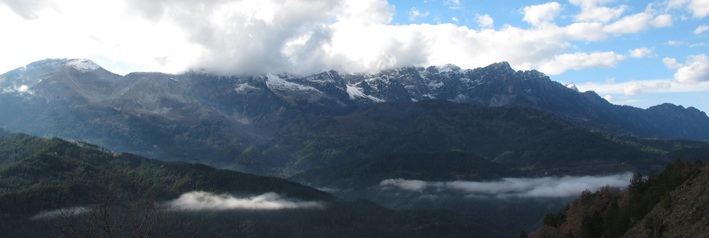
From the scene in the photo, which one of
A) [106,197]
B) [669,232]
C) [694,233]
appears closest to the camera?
[106,197]

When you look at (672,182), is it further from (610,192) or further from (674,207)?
(610,192)

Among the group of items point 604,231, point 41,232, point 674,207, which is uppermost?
point 674,207

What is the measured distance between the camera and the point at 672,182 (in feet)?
266

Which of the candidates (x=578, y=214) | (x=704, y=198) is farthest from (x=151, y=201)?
(x=578, y=214)

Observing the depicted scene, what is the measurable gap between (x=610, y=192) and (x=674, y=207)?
1670 inches

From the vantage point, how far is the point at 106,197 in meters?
41.6

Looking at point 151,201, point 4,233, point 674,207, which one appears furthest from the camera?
point 4,233

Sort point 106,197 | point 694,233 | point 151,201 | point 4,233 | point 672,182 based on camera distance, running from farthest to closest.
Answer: point 4,233 → point 672,182 → point 694,233 → point 151,201 → point 106,197

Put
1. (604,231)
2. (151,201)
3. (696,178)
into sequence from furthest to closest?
(604,231) < (696,178) < (151,201)

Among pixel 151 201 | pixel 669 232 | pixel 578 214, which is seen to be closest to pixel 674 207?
pixel 669 232

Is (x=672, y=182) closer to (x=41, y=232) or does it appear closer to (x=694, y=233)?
(x=694, y=233)

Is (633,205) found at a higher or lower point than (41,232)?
higher

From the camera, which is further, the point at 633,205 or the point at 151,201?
the point at 633,205

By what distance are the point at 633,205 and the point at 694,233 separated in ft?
94.5
